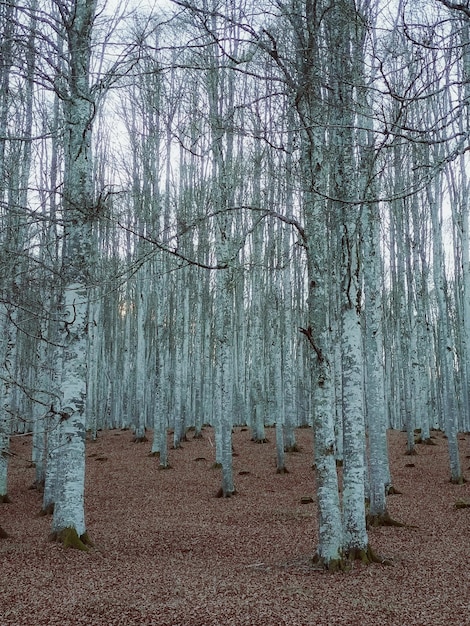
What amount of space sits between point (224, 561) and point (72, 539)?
74.2 inches

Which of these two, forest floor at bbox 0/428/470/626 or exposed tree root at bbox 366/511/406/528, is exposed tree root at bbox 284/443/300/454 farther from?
exposed tree root at bbox 366/511/406/528

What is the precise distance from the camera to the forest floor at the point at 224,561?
459 cm

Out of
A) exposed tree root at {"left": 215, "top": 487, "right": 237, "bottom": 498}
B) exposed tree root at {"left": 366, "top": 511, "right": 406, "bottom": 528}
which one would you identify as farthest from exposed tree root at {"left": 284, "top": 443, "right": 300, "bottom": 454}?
exposed tree root at {"left": 366, "top": 511, "right": 406, "bottom": 528}

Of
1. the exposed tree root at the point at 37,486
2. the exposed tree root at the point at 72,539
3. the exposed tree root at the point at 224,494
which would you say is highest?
Result: the exposed tree root at the point at 72,539

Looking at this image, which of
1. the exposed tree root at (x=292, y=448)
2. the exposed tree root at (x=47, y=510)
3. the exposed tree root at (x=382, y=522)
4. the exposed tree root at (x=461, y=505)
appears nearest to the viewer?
the exposed tree root at (x=382, y=522)

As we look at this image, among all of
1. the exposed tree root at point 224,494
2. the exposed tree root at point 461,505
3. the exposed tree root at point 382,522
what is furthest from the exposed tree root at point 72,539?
the exposed tree root at point 461,505

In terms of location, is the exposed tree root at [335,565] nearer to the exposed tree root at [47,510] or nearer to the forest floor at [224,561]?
the forest floor at [224,561]

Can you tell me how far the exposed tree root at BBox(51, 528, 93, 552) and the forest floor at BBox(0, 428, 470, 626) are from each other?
0.35 feet

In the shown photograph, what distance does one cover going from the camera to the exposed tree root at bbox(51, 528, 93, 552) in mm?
6504

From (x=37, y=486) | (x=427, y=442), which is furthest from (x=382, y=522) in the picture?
(x=427, y=442)

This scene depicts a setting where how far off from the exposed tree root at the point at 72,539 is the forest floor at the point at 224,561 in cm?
11

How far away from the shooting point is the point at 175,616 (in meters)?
4.45

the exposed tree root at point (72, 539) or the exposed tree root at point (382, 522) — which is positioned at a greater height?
the exposed tree root at point (72, 539)

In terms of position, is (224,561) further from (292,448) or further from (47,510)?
(292,448)
